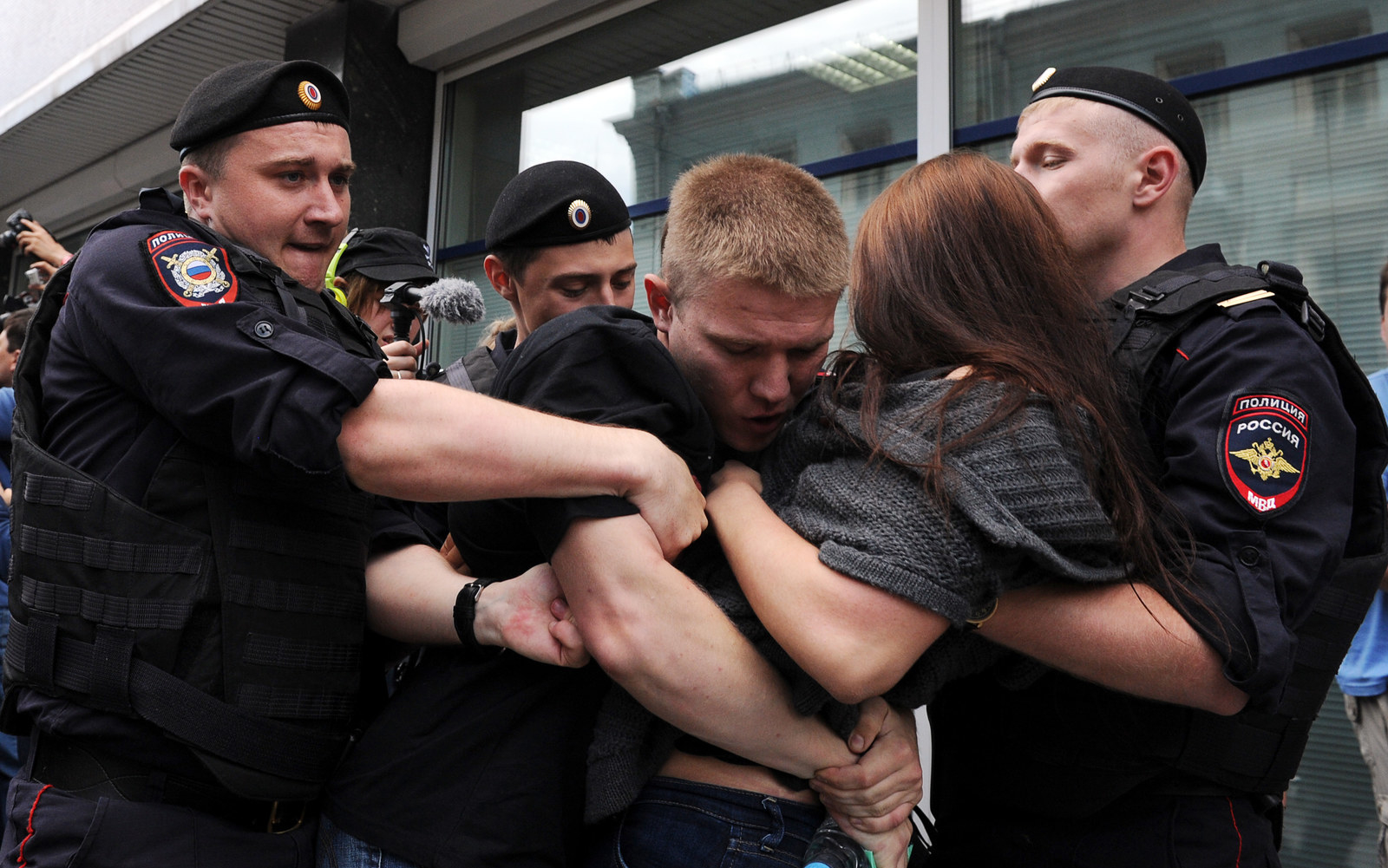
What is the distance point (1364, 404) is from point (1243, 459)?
0.37 metres

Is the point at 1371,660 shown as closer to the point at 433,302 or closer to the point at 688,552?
the point at 688,552

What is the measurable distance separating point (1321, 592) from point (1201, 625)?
0.31 metres

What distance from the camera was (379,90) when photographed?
6.24 m

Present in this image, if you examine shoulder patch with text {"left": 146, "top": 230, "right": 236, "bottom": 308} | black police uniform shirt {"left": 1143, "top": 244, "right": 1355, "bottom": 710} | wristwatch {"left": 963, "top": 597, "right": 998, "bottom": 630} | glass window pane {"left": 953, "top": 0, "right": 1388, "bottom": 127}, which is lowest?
wristwatch {"left": 963, "top": 597, "right": 998, "bottom": 630}

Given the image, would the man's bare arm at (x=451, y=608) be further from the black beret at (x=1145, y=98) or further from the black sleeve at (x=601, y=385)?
the black beret at (x=1145, y=98)

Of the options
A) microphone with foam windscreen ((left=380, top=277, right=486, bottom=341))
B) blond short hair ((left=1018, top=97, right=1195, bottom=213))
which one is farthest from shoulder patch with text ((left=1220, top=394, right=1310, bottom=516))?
microphone with foam windscreen ((left=380, top=277, right=486, bottom=341))

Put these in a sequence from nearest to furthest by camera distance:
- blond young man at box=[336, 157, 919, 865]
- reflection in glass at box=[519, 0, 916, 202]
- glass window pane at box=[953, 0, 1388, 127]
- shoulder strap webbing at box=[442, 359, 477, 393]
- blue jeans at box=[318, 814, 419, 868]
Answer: blond young man at box=[336, 157, 919, 865], blue jeans at box=[318, 814, 419, 868], shoulder strap webbing at box=[442, 359, 477, 393], glass window pane at box=[953, 0, 1388, 127], reflection in glass at box=[519, 0, 916, 202]

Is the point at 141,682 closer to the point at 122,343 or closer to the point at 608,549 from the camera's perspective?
the point at 122,343

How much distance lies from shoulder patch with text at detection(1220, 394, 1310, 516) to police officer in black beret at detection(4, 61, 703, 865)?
0.78 meters

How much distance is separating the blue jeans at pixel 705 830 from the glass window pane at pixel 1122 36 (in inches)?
135

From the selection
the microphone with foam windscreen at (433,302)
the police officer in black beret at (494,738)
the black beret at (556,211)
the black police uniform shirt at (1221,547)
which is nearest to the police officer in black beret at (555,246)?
the black beret at (556,211)

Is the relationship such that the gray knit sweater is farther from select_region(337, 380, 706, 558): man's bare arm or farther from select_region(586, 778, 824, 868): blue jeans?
select_region(337, 380, 706, 558): man's bare arm

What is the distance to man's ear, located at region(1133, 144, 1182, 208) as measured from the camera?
6.93 ft

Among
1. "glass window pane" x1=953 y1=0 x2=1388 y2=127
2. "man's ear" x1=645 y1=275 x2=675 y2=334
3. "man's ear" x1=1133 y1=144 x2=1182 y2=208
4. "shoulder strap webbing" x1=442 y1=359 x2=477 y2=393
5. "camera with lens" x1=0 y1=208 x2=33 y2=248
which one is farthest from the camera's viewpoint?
"camera with lens" x1=0 y1=208 x2=33 y2=248
